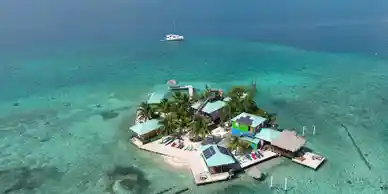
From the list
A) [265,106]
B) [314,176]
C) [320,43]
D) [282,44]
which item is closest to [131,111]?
[265,106]

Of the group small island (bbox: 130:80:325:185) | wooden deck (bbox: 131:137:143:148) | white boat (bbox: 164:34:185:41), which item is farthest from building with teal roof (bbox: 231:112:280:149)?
white boat (bbox: 164:34:185:41)

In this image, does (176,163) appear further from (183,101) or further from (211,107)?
(211,107)

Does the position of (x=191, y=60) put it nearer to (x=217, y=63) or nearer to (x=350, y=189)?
(x=217, y=63)

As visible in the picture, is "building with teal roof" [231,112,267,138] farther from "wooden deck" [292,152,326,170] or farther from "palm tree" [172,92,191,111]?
"palm tree" [172,92,191,111]

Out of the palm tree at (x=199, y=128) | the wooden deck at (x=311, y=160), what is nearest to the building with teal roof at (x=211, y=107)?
the palm tree at (x=199, y=128)

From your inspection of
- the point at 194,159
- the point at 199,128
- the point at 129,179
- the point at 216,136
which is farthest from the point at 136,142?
the point at 216,136

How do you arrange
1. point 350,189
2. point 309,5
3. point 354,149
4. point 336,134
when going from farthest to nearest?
point 309,5 → point 336,134 → point 354,149 → point 350,189

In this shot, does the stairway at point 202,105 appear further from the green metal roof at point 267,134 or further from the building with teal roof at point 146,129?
the green metal roof at point 267,134
